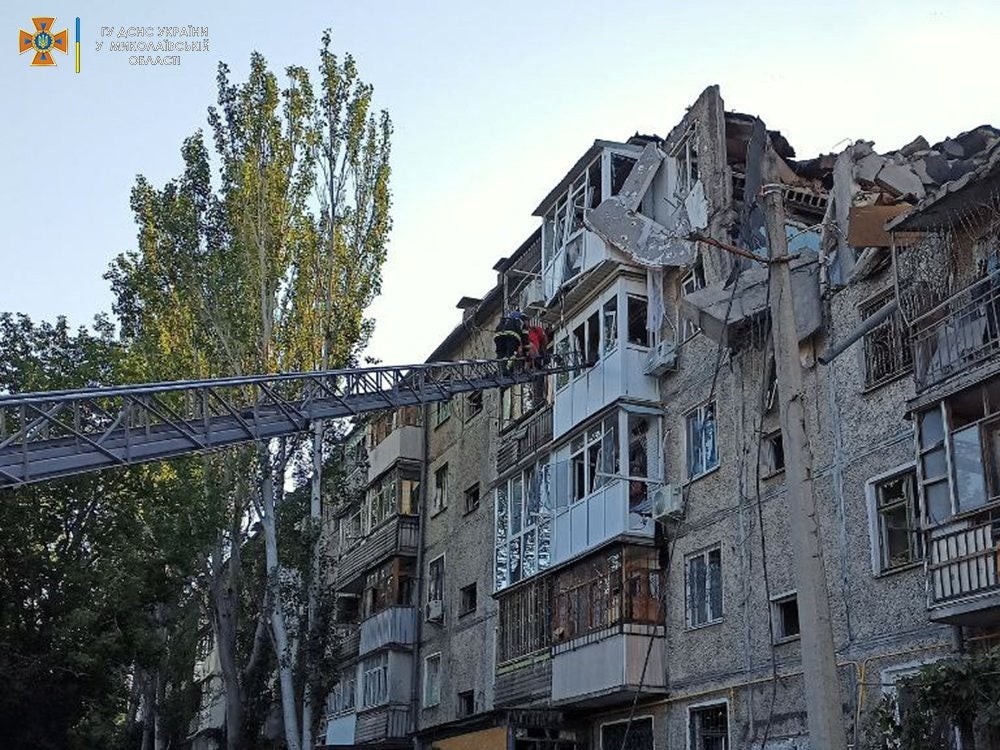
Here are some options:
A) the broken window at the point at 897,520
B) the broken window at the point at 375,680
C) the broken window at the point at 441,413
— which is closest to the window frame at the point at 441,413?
the broken window at the point at 441,413

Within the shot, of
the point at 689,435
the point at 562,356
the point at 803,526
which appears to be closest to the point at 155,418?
the point at 803,526

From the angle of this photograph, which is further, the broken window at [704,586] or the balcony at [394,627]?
the balcony at [394,627]

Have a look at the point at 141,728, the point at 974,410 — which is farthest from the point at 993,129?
the point at 141,728

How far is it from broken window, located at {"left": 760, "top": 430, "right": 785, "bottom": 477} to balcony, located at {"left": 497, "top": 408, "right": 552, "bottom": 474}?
21.2 ft

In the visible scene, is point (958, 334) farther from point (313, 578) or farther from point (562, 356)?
point (313, 578)

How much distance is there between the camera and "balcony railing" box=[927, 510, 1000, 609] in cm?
1227

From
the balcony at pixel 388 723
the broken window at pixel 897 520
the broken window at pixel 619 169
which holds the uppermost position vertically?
the broken window at pixel 619 169

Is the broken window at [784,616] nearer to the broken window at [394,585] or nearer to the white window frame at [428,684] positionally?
the white window frame at [428,684]

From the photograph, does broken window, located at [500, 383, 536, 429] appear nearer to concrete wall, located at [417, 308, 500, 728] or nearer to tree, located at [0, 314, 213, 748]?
concrete wall, located at [417, 308, 500, 728]

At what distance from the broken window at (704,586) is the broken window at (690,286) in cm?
382

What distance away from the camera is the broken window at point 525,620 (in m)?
22.2

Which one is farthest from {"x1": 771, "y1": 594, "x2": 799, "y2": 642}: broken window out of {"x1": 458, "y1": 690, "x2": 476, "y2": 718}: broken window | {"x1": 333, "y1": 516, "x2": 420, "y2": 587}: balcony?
{"x1": 333, "y1": 516, "x2": 420, "y2": 587}: balcony

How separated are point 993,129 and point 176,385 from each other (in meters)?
11.5

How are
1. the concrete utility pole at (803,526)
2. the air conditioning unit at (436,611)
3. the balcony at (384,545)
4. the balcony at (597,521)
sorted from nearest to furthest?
the concrete utility pole at (803,526) → the balcony at (597,521) → the air conditioning unit at (436,611) → the balcony at (384,545)
